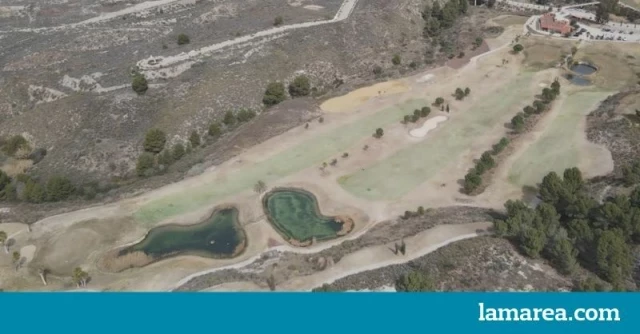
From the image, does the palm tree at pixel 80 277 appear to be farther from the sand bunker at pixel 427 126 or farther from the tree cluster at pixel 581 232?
the sand bunker at pixel 427 126

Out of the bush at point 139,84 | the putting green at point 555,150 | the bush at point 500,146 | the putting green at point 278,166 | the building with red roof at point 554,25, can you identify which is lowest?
the putting green at point 555,150

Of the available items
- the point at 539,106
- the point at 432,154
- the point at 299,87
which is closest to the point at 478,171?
the point at 432,154

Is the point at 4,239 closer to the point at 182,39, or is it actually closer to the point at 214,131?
the point at 214,131

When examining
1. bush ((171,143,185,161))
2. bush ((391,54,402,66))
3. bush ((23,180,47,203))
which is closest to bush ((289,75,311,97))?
bush ((391,54,402,66))

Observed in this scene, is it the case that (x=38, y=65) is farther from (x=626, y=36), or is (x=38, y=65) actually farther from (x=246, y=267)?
(x=626, y=36)

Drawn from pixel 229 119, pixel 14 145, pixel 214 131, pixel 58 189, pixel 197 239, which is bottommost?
pixel 197 239

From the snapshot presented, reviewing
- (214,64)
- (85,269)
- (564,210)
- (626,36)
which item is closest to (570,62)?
(626,36)

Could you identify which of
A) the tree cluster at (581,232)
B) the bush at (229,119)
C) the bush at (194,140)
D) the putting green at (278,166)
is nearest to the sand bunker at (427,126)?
the putting green at (278,166)
